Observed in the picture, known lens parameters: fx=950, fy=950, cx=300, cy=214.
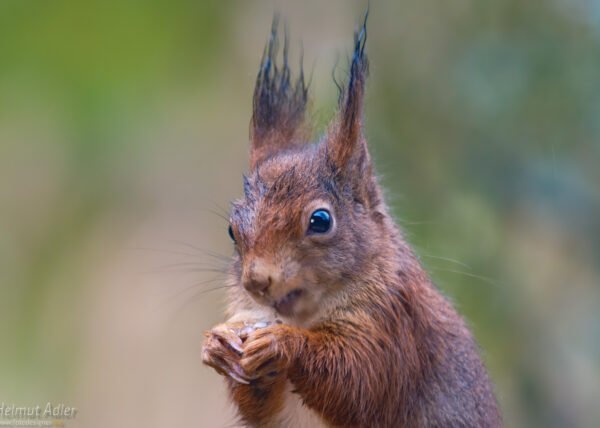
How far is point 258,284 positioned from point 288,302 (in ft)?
0.57

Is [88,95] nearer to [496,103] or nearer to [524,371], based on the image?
[496,103]

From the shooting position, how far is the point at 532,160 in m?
4.58

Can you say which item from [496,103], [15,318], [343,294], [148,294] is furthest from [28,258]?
[343,294]

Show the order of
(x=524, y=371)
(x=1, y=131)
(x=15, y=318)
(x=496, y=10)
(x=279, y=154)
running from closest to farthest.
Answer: (x=279, y=154), (x=524, y=371), (x=496, y=10), (x=15, y=318), (x=1, y=131)

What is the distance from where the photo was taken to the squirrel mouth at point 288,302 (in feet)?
9.27

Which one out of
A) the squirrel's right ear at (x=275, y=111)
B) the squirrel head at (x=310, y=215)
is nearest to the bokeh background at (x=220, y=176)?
the squirrel's right ear at (x=275, y=111)

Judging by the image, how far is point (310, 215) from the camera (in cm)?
290

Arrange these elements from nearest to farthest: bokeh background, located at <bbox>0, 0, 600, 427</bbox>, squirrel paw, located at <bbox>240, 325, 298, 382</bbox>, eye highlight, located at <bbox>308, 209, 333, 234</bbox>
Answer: squirrel paw, located at <bbox>240, 325, 298, 382</bbox> < eye highlight, located at <bbox>308, 209, 333, 234</bbox> < bokeh background, located at <bbox>0, 0, 600, 427</bbox>

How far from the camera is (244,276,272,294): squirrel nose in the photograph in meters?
2.70

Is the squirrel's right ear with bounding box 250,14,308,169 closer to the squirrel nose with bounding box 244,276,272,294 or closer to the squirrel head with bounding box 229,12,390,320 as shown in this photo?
the squirrel head with bounding box 229,12,390,320

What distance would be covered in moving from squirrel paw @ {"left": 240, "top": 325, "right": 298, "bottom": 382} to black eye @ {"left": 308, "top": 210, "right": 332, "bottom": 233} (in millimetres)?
340

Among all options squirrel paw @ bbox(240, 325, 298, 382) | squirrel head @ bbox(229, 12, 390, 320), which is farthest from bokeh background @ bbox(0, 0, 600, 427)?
squirrel paw @ bbox(240, 325, 298, 382)

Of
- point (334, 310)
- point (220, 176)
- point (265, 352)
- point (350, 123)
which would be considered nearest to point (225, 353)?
point (265, 352)

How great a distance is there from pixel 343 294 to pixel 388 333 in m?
0.19
